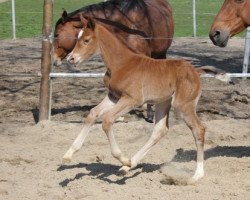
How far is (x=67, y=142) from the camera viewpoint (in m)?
7.28

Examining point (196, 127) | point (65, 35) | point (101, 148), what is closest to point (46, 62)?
point (65, 35)

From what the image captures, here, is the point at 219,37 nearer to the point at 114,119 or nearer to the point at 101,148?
the point at 114,119

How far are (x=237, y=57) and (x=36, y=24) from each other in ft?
35.0

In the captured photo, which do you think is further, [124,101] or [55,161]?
[55,161]

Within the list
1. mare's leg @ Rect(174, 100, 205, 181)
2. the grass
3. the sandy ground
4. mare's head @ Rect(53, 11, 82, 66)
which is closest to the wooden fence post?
the sandy ground

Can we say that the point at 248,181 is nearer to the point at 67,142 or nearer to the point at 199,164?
the point at 199,164

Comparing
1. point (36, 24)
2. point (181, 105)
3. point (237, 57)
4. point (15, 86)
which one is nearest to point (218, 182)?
point (181, 105)

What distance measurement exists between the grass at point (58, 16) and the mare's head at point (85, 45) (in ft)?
42.0

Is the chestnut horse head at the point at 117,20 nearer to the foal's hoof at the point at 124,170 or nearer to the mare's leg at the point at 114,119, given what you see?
the mare's leg at the point at 114,119

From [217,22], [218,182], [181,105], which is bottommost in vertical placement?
[218,182]

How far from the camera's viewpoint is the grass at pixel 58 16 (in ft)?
64.0

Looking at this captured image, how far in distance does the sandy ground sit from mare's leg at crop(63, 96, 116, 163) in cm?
33

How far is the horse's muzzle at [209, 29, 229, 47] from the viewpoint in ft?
20.7

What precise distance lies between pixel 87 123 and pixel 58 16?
17179mm
